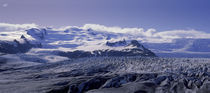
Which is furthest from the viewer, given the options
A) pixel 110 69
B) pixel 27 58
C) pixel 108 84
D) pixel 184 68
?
pixel 27 58

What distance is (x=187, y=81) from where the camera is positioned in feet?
251

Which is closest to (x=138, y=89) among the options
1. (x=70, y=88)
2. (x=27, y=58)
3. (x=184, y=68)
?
(x=70, y=88)

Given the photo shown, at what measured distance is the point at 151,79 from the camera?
81.7 metres

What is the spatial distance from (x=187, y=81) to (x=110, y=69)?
48.8m

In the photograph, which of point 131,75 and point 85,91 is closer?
point 85,91

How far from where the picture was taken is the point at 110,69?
387 ft

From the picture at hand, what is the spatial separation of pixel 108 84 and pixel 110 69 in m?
42.2

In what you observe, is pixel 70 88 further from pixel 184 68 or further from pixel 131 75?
pixel 184 68

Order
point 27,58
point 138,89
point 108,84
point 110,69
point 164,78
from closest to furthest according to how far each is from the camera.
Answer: point 138,89, point 108,84, point 164,78, point 110,69, point 27,58

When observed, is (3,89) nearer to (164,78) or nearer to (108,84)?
(108,84)

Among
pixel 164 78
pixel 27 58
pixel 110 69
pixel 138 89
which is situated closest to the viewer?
pixel 138 89

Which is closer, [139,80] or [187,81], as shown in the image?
[187,81]

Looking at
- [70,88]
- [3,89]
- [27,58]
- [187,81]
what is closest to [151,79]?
[187,81]

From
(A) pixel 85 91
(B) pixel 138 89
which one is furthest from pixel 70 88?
(B) pixel 138 89
